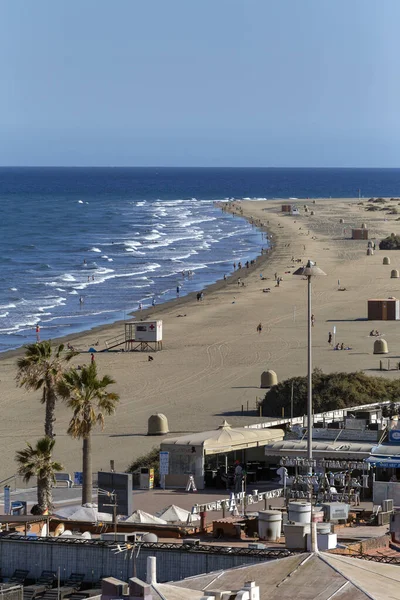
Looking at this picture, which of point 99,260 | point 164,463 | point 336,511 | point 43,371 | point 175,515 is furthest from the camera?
point 99,260

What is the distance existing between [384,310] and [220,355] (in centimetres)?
1197

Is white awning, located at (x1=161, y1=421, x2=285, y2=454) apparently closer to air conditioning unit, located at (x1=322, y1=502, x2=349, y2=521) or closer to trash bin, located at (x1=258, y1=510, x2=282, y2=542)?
air conditioning unit, located at (x1=322, y1=502, x2=349, y2=521)

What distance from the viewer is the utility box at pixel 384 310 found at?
6175 centimetres

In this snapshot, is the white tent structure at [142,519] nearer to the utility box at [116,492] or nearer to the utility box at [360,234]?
the utility box at [116,492]

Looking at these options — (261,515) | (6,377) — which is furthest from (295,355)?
(261,515)

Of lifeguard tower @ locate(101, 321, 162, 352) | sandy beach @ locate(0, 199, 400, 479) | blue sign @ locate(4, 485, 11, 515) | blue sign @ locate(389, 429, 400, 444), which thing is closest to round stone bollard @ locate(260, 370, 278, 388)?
sandy beach @ locate(0, 199, 400, 479)

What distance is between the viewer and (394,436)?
25141 millimetres

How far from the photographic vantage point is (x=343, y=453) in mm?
25172

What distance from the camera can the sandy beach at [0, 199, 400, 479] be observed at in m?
38.2

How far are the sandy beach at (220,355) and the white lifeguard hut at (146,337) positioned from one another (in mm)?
685

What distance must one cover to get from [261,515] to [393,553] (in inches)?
83.7

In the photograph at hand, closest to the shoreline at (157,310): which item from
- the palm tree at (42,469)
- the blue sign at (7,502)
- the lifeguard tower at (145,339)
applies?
the lifeguard tower at (145,339)

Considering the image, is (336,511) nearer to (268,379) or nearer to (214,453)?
(214,453)

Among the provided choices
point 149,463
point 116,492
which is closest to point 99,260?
point 149,463
